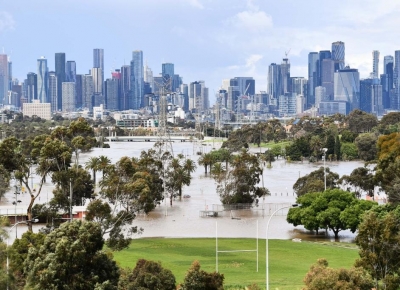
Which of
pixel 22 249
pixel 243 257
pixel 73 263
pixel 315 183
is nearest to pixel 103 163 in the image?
pixel 315 183

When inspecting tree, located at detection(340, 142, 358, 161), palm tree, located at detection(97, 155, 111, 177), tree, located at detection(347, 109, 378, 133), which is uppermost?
tree, located at detection(347, 109, 378, 133)

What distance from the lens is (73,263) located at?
54.3 ft

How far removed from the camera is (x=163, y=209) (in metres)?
44.5

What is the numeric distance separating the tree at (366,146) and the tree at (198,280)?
191 ft

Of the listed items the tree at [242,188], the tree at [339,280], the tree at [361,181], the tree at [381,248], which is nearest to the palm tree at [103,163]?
the tree at [242,188]

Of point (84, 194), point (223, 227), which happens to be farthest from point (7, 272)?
point (84, 194)

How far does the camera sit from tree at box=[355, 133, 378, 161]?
247 feet

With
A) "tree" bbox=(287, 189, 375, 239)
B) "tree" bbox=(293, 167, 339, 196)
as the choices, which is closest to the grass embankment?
"tree" bbox=(287, 189, 375, 239)

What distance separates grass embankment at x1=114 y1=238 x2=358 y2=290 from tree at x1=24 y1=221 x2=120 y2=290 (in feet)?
21.3

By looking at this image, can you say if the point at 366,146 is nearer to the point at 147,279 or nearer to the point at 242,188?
the point at 242,188

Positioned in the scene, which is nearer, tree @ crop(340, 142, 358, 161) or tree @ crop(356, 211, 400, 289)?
tree @ crop(356, 211, 400, 289)

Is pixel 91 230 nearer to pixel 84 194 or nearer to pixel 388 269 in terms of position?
pixel 388 269

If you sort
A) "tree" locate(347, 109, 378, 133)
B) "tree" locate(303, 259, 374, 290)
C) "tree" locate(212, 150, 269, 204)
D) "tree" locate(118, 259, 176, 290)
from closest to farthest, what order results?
"tree" locate(303, 259, 374, 290) → "tree" locate(118, 259, 176, 290) → "tree" locate(212, 150, 269, 204) → "tree" locate(347, 109, 378, 133)

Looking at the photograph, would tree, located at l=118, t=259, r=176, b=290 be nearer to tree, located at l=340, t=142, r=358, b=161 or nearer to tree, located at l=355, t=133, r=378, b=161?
tree, located at l=355, t=133, r=378, b=161
